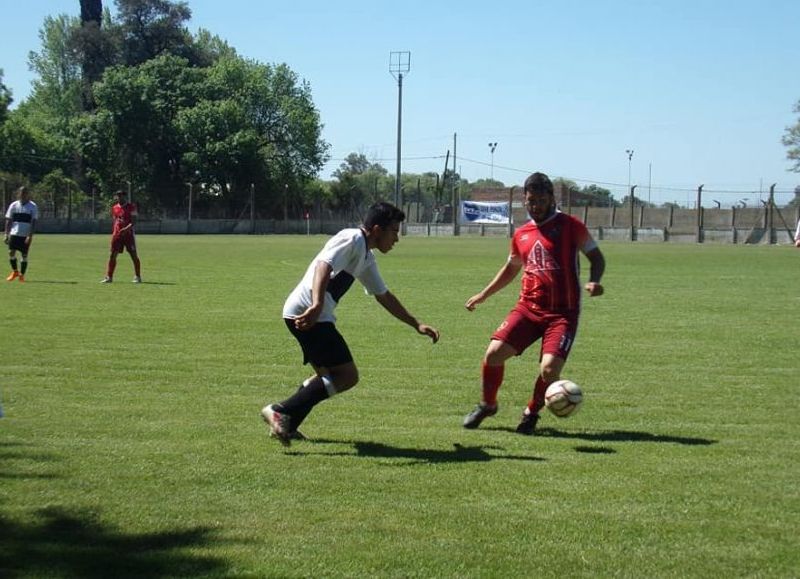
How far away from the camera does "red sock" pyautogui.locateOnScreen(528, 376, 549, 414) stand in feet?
24.6

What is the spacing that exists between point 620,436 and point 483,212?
2539 inches

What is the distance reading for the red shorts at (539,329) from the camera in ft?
24.0

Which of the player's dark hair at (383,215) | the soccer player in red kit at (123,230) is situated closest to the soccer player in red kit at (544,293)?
the player's dark hair at (383,215)

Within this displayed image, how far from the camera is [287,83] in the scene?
85.1 metres

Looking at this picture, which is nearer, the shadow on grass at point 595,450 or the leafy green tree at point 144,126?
the shadow on grass at point 595,450

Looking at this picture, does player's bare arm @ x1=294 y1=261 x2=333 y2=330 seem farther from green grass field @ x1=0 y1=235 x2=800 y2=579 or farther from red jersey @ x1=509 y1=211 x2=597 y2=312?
red jersey @ x1=509 y1=211 x2=597 y2=312

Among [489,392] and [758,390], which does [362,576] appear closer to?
[489,392]

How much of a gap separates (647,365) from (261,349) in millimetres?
4250

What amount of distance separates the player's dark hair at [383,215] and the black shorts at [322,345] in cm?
75

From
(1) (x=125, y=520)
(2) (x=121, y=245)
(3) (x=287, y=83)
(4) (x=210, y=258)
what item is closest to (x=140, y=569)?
(1) (x=125, y=520)

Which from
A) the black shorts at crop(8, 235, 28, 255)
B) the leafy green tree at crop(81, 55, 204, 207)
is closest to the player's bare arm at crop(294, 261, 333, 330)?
the black shorts at crop(8, 235, 28, 255)

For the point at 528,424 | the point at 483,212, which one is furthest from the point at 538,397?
the point at 483,212

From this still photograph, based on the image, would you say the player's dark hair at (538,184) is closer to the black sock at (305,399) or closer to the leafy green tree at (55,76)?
the black sock at (305,399)

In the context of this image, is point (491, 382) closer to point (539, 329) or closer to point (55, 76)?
point (539, 329)
